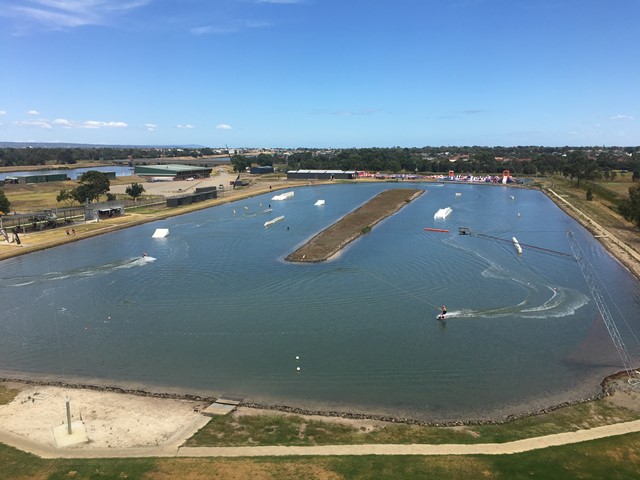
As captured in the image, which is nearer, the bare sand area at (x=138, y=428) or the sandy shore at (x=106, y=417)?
the bare sand area at (x=138, y=428)

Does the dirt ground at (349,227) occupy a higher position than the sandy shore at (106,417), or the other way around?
the dirt ground at (349,227)

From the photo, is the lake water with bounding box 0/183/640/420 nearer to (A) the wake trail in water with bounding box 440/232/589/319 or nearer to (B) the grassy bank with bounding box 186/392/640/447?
(A) the wake trail in water with bounding box 440/232/589/319

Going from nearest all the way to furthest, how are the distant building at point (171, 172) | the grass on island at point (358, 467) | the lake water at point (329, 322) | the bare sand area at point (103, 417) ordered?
the grass on island at point (358, 467) → the bare sand area at point (103, 417) → the lake water at point (329, 322) → the distant building at point (171, 172)

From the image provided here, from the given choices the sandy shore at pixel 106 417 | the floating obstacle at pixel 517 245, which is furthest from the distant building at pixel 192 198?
the sandy shore at pixel 106 417

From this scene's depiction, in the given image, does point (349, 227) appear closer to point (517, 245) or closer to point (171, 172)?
point (517, 245)

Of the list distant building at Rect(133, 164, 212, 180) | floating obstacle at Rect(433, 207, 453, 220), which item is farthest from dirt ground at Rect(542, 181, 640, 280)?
distant building at Rect(133, 164, 212, 180)

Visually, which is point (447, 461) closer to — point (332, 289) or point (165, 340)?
point (165, 340)

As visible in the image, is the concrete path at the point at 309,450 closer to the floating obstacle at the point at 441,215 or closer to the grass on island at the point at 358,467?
the grass on island at the point at 358,467

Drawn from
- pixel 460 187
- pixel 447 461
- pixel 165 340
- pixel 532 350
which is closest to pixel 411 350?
pixel 532 350
